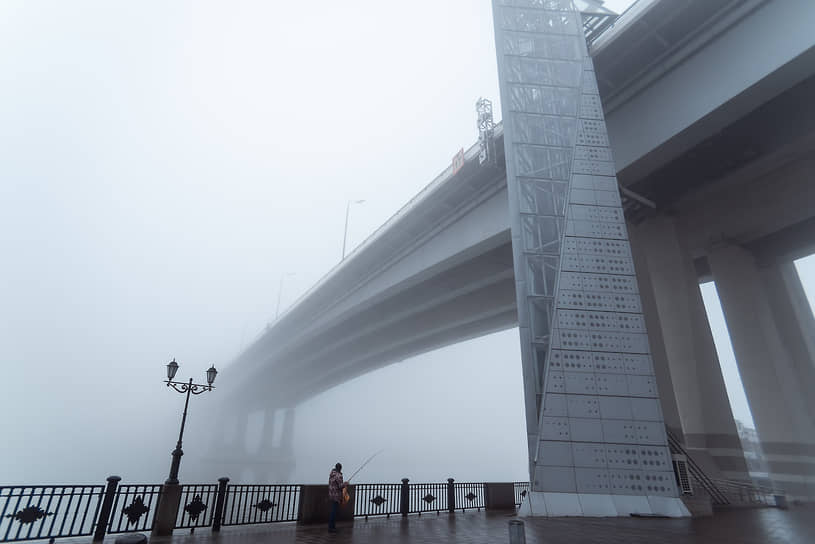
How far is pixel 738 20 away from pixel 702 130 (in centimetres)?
324

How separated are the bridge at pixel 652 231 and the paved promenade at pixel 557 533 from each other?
5.25ft

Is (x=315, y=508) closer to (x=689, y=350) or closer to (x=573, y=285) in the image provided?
(x=573, y=285)

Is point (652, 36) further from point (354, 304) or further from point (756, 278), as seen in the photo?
point (354, 304)

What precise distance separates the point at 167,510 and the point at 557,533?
10.0 meters

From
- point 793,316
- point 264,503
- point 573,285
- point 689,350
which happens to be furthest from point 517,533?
point 793,316

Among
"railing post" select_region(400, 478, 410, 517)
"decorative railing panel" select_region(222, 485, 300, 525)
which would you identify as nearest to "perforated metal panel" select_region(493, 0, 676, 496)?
"railing post" select_region(400, 478, 410, 517)

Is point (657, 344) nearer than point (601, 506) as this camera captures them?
No

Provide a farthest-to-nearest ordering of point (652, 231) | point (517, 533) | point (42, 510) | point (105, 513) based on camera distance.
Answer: point (652, 231) → point (105, 513) → point (42, 510) → point (517, 533)

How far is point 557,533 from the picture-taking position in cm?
873

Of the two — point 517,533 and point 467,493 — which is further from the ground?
point 517,533

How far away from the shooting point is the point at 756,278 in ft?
85.7

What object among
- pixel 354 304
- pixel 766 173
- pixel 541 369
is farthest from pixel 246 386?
pixel 766 173

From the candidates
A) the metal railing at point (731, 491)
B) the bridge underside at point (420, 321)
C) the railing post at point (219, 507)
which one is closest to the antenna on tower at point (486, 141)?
the bridge underside at point (420, 321)

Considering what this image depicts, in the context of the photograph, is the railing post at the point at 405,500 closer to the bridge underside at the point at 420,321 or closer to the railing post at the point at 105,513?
the railing post at the point at 105,513
